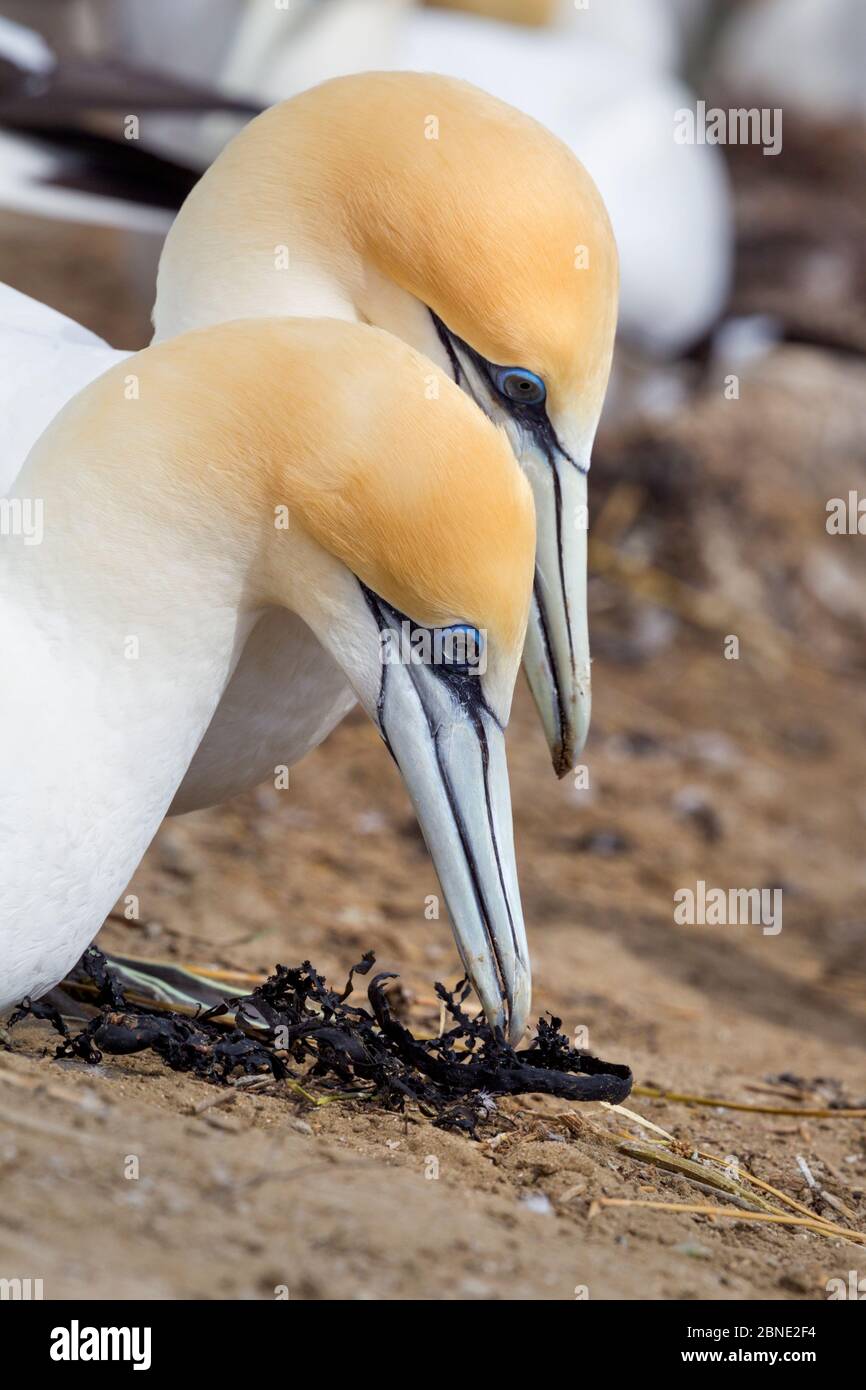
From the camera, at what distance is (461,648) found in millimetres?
3227

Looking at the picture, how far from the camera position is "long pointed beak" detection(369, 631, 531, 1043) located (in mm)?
3275

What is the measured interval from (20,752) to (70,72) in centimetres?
414

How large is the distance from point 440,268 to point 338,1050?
63.0 inches

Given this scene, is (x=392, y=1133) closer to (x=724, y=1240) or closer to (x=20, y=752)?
(x=724, y=1240)

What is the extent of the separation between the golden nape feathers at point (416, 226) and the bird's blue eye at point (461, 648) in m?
0.90

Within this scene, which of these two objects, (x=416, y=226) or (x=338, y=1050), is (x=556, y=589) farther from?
(x=338, y=1050)

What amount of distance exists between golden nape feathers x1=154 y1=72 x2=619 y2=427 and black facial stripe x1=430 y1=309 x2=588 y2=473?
0.04 m

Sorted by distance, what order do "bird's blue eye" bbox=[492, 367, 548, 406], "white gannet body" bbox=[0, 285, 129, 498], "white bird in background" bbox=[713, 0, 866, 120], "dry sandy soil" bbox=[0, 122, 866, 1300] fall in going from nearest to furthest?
"dry sandy soil" bbox=[0, 122, 866, 1300]
"white gannet body" bbox=[0, 285, 129, 498]
"bird's blue eye" bbox=[492, 367, 548, 406]
"white bird in background" bbox=[713, 0, 866, 120]

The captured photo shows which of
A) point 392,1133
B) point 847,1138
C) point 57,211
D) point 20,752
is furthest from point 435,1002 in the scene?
point 57,211
